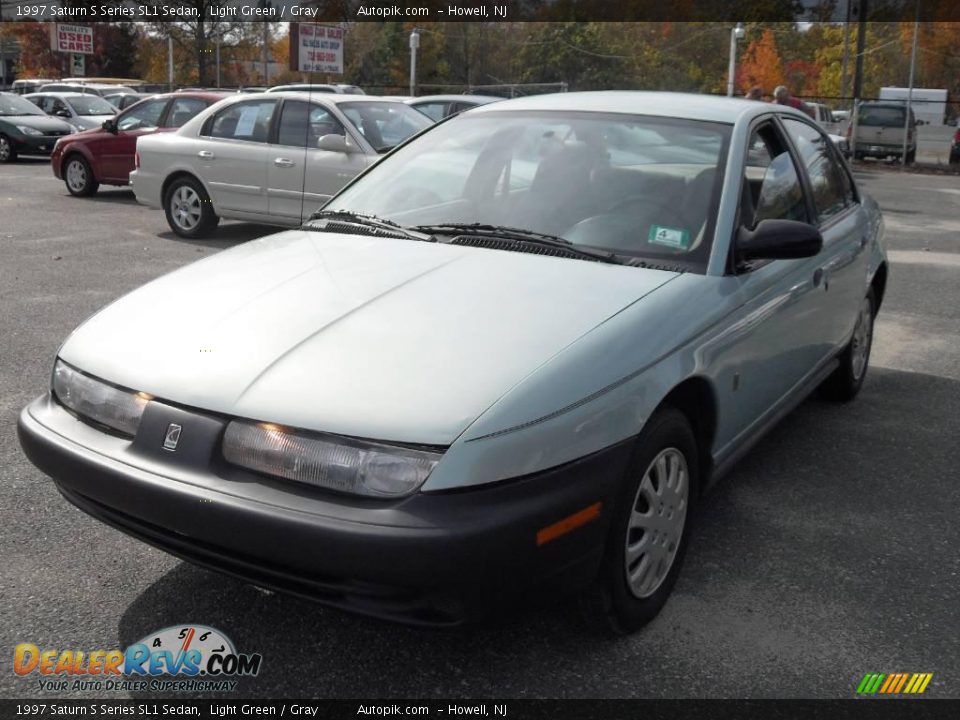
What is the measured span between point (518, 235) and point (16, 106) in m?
21.9

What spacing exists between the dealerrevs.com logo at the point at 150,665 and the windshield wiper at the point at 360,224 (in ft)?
5.11

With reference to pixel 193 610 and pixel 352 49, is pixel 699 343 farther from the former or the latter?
pixel 352 49

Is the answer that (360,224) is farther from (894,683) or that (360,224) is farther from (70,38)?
(70,38)

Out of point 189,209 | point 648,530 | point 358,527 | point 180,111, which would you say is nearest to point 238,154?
point 189,209

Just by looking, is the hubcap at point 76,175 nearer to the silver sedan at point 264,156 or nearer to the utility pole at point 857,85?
the silver sedan at point 264,156

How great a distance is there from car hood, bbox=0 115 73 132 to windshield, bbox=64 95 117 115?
2665mm

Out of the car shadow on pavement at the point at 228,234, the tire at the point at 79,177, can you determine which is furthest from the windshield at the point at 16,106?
the car shadow on pavement at the point at 228,234

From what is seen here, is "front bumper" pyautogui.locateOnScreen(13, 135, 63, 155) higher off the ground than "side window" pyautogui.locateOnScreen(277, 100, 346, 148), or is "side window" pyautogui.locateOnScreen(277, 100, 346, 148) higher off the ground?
"side window" pyautogui.locateOnScreen(277, 100, 346, 148)

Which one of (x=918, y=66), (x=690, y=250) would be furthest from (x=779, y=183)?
(x=918, y=66)

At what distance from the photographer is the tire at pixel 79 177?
597 inches

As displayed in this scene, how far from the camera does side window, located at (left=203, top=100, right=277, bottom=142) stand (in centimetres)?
1095

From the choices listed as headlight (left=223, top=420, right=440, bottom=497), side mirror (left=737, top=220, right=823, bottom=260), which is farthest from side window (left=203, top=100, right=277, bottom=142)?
headlight (left=223, top=420, right=440, bottom=497)

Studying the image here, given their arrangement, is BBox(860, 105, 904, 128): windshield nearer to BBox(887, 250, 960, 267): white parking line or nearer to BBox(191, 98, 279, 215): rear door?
BBox(887, 250, 960, 267): white parking line

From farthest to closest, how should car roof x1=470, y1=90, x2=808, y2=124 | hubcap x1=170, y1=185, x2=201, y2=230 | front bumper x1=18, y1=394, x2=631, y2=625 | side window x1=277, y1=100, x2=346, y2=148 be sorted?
hubcap x1=170, y1=185, x2=201, y2=230
side window x1=277, y1=100, x2=346, y2=148
car roof x1=470, y1=90, x2=808, y2=124
front bumper x1=18, y1=394, x2=631, y2=625
